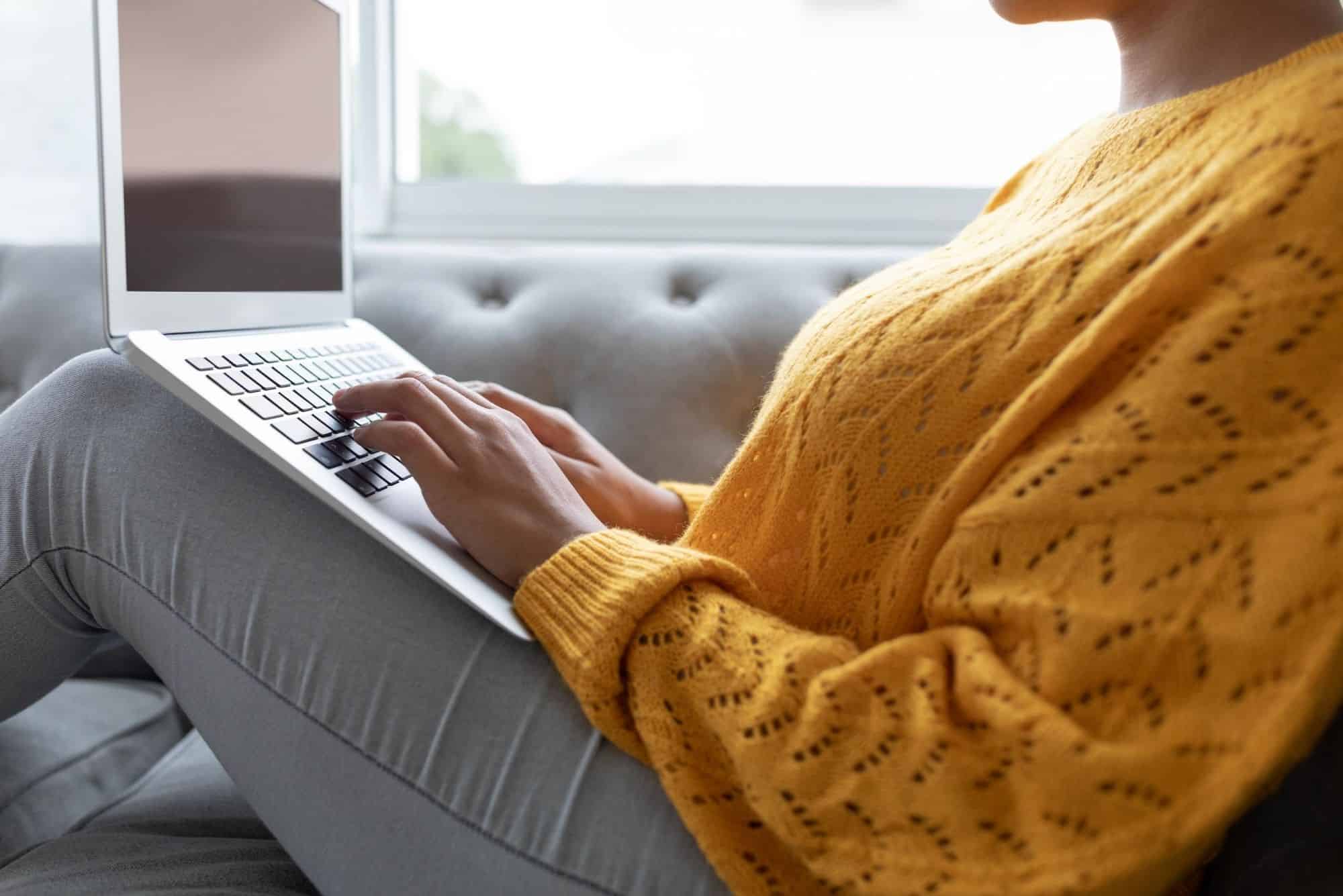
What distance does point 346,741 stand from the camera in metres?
0.59

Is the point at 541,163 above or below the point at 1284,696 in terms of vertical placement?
above

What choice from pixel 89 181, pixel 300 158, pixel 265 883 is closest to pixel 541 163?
pixel 89 181

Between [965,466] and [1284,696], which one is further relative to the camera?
[965,466]

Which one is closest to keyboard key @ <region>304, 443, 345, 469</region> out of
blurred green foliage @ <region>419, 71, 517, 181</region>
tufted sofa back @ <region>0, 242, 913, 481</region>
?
tufted sofa back @ <region>0, 242, 913, 481</region>

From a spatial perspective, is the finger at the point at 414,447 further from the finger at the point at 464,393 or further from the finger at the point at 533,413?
the finger at the point at 533,413

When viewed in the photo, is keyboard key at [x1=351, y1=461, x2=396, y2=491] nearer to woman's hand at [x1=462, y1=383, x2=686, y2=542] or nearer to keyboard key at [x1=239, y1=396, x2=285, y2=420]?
keyboard key at [x1=239, y1=396, x2=285, y2=420]

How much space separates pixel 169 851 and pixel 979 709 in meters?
0.58

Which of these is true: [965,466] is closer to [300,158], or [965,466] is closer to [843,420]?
[843,420]

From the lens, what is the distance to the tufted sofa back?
109 cm

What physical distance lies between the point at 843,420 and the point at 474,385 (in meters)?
0.39

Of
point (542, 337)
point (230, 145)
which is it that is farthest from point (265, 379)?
point (542, 337)

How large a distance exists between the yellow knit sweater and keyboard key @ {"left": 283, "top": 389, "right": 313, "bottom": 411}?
0.21 m

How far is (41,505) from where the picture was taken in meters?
0.67

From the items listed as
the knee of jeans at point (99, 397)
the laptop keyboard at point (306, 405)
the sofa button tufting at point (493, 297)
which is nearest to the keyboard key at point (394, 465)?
the laptop keyboard at point (306, 405)
